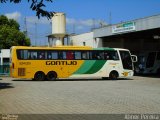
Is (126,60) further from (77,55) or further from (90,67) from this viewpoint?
(77,55)

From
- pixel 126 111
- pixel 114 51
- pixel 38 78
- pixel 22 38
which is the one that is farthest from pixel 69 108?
pixel 22 38

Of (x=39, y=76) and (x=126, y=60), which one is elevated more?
(x=126, y=60)

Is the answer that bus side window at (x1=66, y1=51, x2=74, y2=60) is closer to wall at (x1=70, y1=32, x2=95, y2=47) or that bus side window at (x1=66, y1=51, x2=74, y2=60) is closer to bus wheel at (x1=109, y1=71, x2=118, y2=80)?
bus wheel at (x1=109, y1=71, x2=118, y2=80)

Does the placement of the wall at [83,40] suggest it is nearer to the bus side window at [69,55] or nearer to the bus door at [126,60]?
the bus door at [126,60]

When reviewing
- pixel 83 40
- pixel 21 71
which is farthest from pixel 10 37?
pixel 21 71

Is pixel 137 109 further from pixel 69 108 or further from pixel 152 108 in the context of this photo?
pixel 69 108

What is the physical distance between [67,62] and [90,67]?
1885 mm

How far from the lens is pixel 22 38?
220ft

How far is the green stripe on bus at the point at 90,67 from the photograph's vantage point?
3322cm

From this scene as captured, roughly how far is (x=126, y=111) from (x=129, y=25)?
26689 mm

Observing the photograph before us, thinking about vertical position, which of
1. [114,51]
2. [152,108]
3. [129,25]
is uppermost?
[129,25]

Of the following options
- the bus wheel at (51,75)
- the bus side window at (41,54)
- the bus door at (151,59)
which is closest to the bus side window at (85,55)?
the bus wheel at (51,75)

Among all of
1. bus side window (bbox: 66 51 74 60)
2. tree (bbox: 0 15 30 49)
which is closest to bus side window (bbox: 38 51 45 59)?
bus side window (bbox: 66 51 74 60)

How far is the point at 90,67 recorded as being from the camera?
3334 cm
